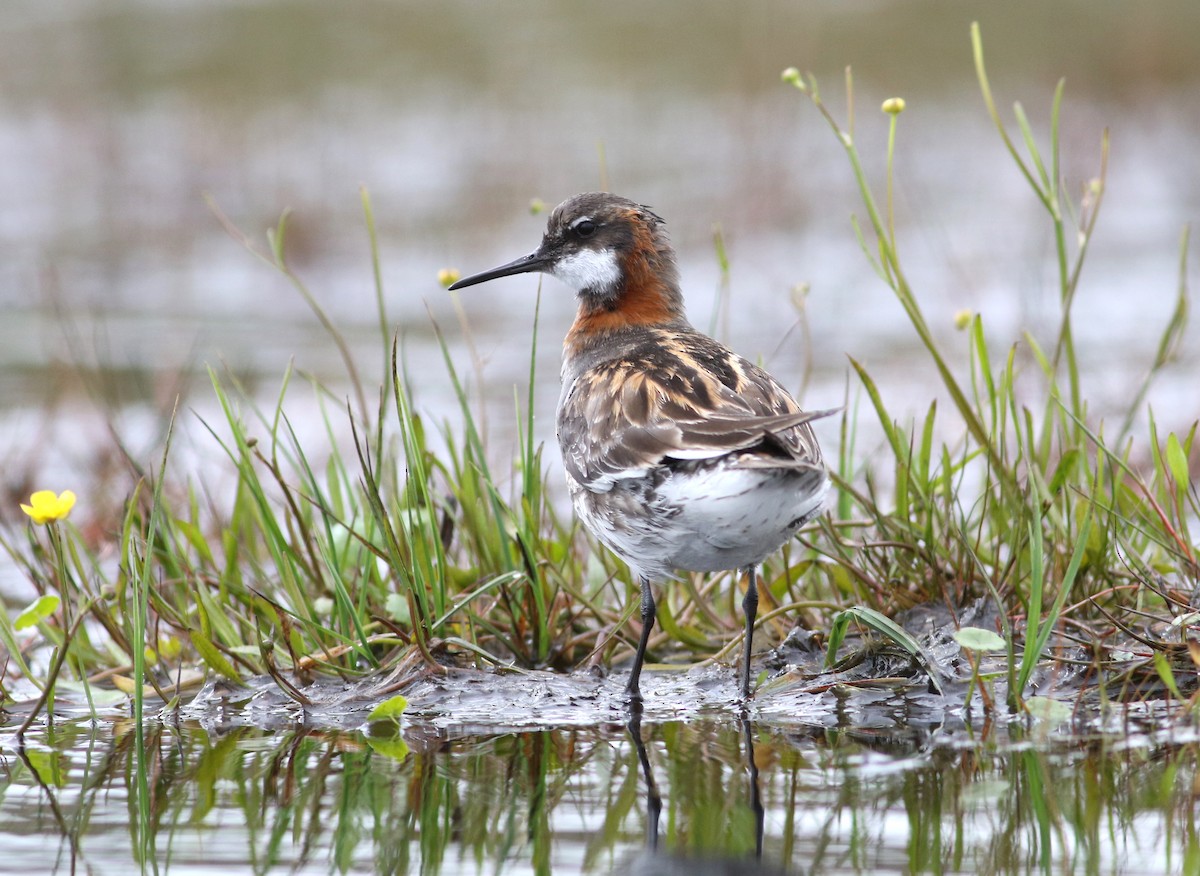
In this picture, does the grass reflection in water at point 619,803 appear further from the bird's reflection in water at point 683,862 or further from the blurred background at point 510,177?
the blurred background at point 510,177

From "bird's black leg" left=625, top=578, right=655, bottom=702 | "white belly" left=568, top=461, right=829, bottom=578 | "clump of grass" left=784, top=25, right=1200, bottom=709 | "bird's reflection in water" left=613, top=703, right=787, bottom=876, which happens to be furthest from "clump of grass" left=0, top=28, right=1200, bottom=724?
"bird's reflection in water" left=613, top=703, right=787, bottom=876

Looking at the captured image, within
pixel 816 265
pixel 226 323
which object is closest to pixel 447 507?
pixel 226 323

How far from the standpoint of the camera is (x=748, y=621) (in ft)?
15.9

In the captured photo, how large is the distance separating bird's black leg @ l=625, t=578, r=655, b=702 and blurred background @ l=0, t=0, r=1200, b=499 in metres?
3.13

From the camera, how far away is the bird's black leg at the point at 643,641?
15.6 feet

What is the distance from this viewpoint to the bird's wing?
4.44 metres

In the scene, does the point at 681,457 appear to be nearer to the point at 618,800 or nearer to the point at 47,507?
the point at 618,800

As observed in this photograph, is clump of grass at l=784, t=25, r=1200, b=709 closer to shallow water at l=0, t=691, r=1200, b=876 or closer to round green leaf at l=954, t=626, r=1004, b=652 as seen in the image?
round green leaf at l=954, t=626, r=1004, b=652

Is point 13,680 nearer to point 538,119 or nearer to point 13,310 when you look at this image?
point 13,310

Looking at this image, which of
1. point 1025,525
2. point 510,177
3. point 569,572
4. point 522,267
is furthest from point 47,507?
point 510,177

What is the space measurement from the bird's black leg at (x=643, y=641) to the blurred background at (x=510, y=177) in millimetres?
3132

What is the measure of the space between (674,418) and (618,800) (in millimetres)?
1369

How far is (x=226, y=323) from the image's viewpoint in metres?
12.4

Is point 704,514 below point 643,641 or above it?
above
